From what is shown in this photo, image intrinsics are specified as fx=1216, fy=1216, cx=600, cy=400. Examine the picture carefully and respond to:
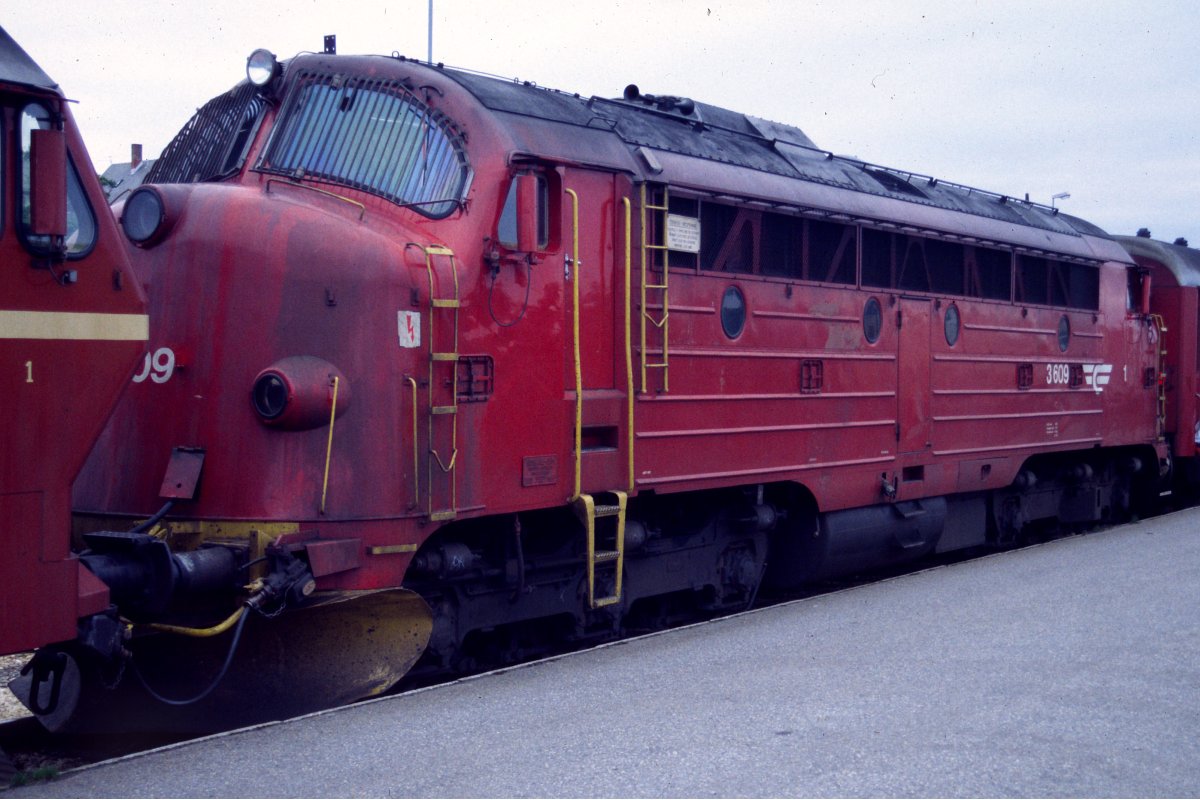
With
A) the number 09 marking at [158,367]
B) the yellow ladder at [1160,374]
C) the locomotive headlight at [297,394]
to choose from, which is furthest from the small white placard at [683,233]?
the yellow ladder at [1160,374]

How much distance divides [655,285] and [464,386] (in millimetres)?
1787

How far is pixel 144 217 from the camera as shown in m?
6.72

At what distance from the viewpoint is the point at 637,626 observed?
9.44 metres

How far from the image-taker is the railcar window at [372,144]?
7125 millimetres

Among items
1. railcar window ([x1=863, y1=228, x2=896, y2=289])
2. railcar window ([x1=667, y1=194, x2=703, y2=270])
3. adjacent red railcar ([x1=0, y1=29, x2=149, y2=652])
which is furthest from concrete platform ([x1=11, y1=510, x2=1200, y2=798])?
railcar window ([x1=863, y1=228, x2=896, y2=289])

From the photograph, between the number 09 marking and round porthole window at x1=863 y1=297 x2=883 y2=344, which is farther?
round porthole window at x1=863 y1=297 x2=883 y2=344

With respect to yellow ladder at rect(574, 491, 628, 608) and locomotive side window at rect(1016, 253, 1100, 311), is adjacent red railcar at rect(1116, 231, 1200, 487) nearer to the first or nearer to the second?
locomotive side window at rect(1016, 253, 1100, 311)

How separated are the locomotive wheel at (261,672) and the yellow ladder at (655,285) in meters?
2.44

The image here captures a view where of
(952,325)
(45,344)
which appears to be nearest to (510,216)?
(45,344)

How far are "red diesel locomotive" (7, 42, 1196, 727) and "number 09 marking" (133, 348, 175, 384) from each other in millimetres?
23

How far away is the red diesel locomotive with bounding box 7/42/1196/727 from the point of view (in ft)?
20.8

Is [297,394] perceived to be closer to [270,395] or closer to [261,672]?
[270,395]

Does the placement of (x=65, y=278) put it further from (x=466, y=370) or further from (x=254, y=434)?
(x=466, y=370)

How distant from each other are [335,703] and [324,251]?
241 cm
